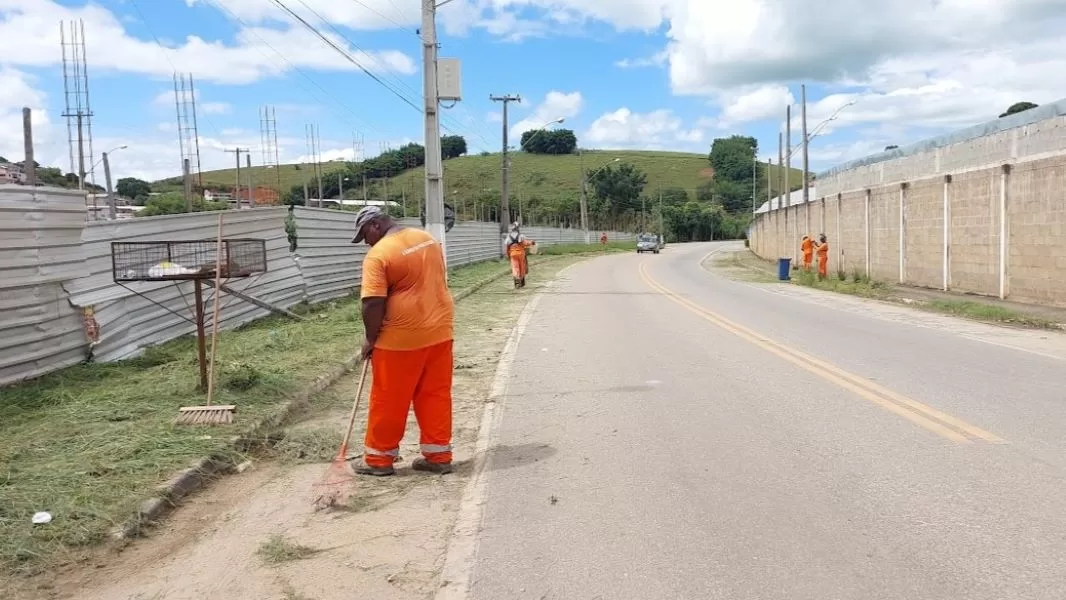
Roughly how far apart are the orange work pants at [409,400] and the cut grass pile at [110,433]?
900 mm

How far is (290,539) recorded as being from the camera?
4.70 meters

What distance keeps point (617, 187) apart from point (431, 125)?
92.1m

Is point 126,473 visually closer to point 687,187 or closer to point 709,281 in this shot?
point 709,281

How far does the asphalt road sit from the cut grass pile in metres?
2.16

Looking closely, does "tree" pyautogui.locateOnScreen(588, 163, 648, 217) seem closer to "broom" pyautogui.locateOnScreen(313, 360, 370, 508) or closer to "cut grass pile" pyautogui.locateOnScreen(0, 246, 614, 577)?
"cut grass pile" pyautogui.locateOnScreen(0, 246, 614, 577)

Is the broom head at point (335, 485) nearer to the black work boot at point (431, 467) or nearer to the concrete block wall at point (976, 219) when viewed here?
the black work boot at point (431, 467)

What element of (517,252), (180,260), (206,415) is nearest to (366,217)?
(206,415)

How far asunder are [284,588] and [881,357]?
8321mm

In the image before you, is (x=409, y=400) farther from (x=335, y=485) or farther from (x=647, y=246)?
(x=647, y=246)

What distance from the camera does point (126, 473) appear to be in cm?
548

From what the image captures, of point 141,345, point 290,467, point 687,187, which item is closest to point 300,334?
point 141,345

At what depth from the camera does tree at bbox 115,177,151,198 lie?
208 ft

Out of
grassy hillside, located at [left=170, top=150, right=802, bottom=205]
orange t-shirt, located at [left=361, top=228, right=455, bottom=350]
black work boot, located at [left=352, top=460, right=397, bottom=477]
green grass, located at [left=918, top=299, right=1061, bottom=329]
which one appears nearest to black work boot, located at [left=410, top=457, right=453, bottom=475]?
black work boot, located at [left=352, top=460, right=397, bottom=477]

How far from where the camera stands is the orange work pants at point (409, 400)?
5.68 m
